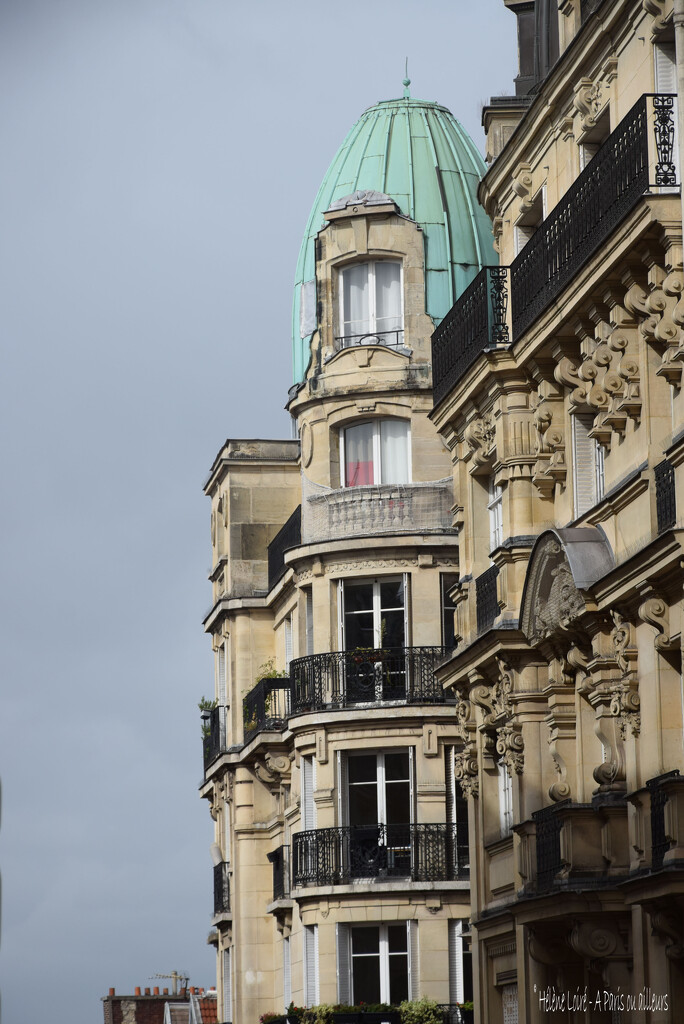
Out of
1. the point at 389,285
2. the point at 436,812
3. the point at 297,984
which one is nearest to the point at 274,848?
the point at 297,984

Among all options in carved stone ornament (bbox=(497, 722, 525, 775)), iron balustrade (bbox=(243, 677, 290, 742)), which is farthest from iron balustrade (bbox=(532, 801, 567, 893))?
iron balustrade (bbox=(243, 677, 290, 742))

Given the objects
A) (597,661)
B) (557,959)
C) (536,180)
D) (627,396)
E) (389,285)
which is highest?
(389,285)

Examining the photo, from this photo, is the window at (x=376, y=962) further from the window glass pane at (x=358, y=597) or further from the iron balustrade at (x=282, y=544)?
the iron balustrade at (x=282, y=544)

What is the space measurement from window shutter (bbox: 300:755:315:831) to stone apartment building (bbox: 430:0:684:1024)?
8.36 metres

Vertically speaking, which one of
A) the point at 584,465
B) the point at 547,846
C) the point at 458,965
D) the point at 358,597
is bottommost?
the point at 458,965

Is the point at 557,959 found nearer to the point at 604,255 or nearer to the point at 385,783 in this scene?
the point at 604,255

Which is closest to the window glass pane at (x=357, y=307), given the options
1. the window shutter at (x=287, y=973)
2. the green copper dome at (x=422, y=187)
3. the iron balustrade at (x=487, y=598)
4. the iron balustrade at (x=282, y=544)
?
the green copper dome at (x=422, y=187)

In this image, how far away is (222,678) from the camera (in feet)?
162

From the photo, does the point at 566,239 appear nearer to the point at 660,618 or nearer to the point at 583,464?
the point at 583,464

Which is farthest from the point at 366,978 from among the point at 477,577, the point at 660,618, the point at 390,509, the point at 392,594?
the point at 660,618

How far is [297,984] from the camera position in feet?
132

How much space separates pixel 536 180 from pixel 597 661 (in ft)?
25.6

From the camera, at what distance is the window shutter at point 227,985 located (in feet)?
159

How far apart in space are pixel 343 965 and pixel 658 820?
16.4 m
